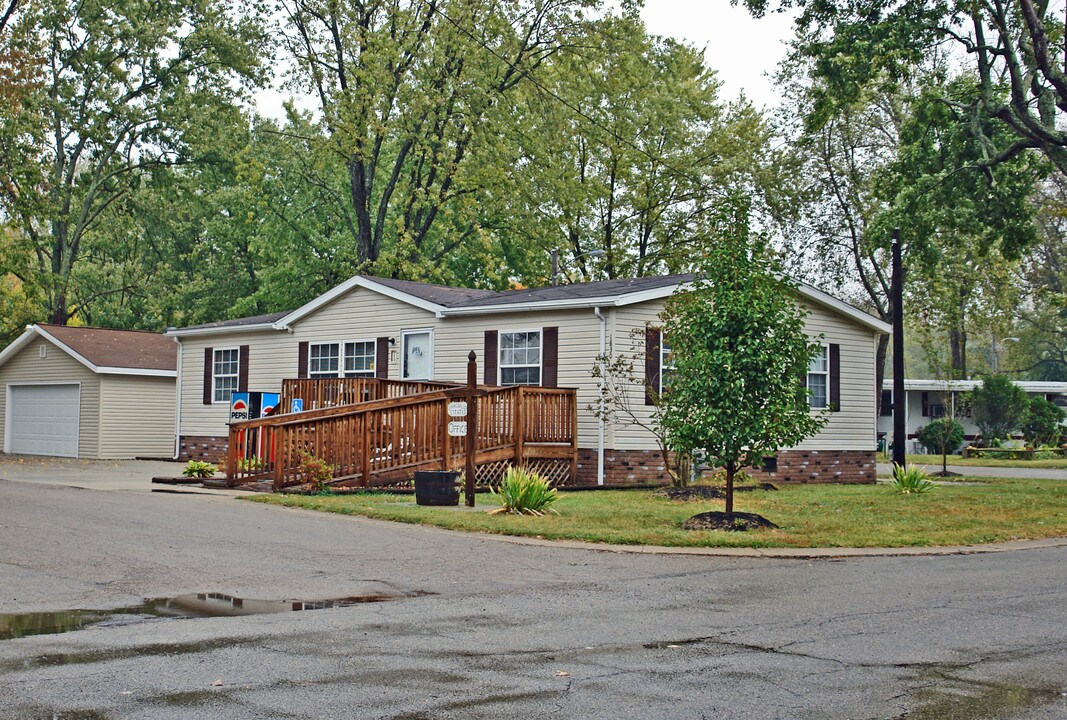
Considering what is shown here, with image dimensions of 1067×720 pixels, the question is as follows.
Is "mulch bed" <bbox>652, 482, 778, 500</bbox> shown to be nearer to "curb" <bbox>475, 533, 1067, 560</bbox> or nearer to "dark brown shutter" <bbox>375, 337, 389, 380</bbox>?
"curb" <bbox>475, 533, 1067, 560</bbox>

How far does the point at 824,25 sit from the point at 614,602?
61.6 ft

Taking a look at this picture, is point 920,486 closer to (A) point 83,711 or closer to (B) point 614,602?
(B) point 614,602

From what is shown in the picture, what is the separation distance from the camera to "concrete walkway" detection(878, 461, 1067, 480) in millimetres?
28750

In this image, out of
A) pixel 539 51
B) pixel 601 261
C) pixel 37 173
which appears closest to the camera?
pixel 37 173

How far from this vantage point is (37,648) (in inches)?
261

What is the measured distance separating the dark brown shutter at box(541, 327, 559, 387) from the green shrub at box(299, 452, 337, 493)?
517 centimetres

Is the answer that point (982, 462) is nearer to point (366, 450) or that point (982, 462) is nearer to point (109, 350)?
point (366, 450)

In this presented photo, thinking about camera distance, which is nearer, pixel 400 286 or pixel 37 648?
pixel 37 648

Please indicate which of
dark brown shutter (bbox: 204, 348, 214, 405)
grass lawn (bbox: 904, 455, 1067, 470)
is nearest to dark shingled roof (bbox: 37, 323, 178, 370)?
dark brown shutter (bbox: 204, 348, 214, 405)

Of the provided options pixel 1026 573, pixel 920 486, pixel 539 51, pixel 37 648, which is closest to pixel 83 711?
pixel 37 648

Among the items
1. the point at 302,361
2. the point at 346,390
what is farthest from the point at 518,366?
the point at 302,361

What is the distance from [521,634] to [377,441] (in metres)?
12.2

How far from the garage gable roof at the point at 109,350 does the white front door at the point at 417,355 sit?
1097 cm

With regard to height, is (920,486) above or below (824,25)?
below
